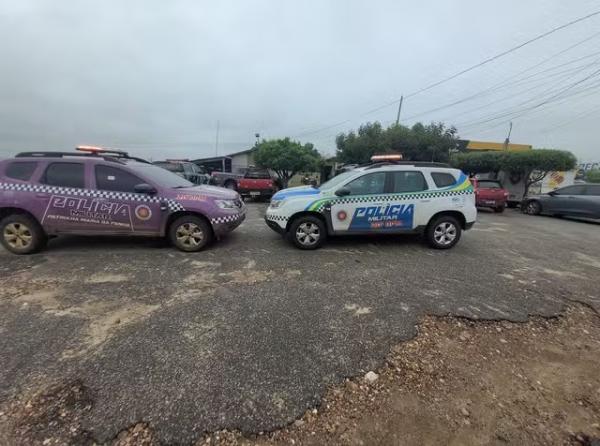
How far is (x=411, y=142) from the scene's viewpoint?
64.3ft

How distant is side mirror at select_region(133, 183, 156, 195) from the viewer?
494 cm

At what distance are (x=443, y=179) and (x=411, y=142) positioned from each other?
1535 cm

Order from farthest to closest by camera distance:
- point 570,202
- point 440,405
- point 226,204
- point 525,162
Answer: point 525,162 < point 570,202 < point 226,204 < point 440,405

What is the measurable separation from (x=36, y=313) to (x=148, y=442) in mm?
2403

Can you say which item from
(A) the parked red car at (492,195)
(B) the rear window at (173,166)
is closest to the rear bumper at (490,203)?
(A) the parked red car at (492,195)

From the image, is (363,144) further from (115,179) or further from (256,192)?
(115,179)

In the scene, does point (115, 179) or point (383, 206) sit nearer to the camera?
point (115, 179)

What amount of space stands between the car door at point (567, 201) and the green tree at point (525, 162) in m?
2.94

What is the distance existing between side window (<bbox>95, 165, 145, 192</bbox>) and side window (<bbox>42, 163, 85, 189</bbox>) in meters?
0.26

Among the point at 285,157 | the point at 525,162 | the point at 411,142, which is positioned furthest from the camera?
the point at 285,157

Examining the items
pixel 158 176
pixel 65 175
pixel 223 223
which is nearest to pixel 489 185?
pixel 223 223

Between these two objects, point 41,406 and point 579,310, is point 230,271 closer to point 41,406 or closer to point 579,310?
point 41,406

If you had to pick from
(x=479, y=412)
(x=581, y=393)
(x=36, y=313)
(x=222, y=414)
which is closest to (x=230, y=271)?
(x=36, y=313)

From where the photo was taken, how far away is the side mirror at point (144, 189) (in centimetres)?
494
